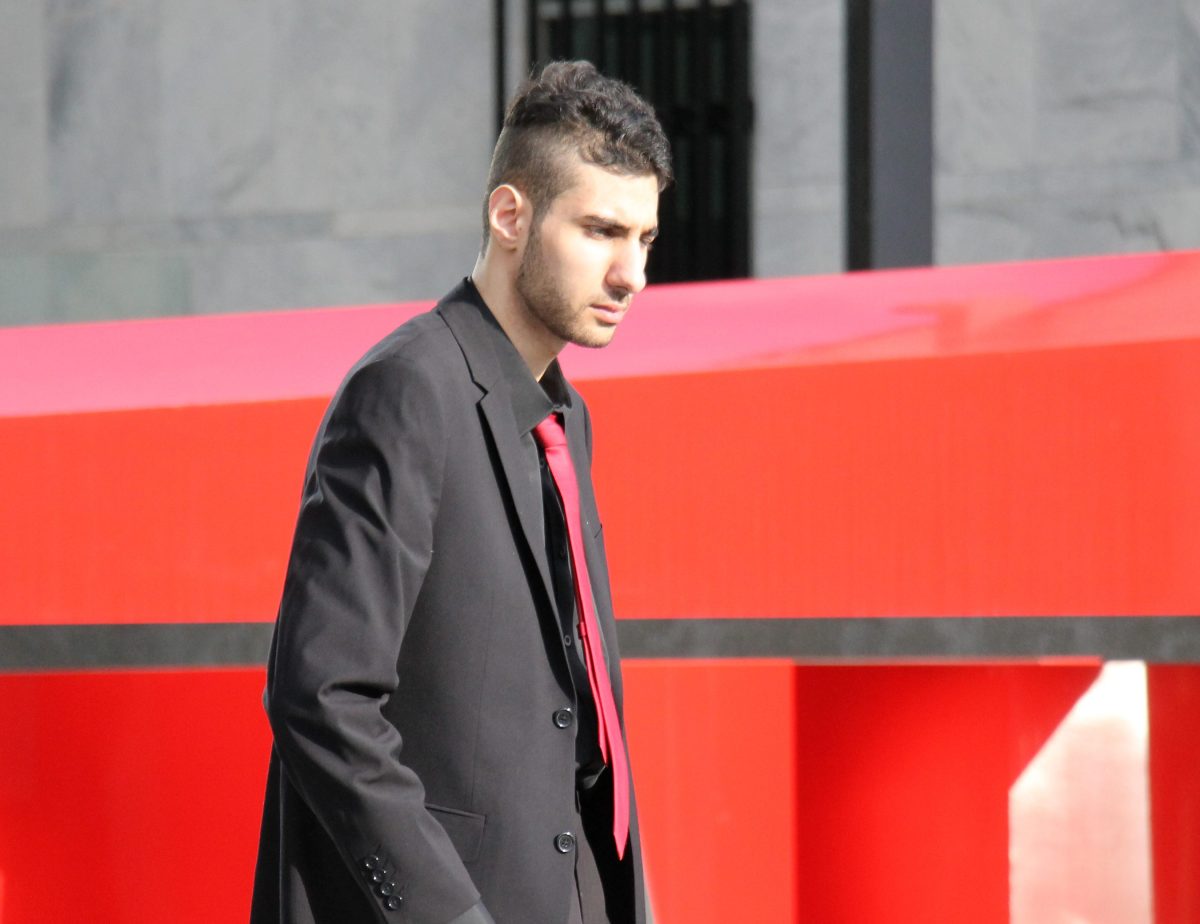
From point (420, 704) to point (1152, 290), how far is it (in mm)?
1426

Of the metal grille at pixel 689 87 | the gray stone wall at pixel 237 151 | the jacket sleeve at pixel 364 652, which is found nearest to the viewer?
the jacket sleeve at pixel 364 652

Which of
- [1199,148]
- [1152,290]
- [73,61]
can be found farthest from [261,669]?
[73,61]

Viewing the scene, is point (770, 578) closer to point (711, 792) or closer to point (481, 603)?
point (711, 792)

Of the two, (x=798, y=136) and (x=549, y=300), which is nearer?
(x=549, y=300)

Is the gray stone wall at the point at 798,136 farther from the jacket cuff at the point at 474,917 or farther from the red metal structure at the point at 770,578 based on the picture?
the jacket cuff at the point at 474,917

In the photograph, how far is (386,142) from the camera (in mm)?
7320

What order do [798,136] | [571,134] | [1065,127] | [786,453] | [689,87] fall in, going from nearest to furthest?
[571,134], [786,453], [1065,127], [798,136], [689,87]

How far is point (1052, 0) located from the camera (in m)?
6.25

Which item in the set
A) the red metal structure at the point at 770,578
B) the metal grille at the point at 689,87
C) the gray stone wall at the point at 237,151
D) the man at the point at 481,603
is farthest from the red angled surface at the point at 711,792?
the gray stone wall at the point at 237,151

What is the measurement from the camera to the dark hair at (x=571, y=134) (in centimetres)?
179

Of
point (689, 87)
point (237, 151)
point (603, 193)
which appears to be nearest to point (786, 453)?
point (603, 193)

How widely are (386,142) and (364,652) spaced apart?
602cm

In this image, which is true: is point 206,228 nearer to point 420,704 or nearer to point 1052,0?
point 1052,0

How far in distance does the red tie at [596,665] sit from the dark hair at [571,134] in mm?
277
